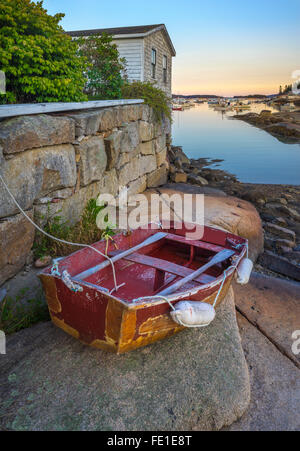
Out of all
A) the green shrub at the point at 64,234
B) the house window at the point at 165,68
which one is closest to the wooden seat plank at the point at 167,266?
the green shrub at the point at 64,234

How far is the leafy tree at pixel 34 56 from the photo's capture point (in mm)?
5145

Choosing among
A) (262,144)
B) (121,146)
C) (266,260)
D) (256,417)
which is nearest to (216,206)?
(266,260)

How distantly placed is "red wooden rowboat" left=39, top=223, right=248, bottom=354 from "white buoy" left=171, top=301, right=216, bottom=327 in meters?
0.08

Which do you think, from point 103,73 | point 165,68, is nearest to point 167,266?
point 103,73

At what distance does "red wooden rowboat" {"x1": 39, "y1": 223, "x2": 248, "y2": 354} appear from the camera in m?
2.75

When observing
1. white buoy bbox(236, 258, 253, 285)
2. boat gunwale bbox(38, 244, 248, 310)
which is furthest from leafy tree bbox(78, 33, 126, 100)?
boat gunwale bbox(38, 244, 248, 310)

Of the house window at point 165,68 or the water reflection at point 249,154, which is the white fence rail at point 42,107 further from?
the house window at point 165,68

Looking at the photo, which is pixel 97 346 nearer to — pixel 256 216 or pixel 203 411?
pixel 203 411

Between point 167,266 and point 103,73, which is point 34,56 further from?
point 167,266

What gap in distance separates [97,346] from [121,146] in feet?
15.4

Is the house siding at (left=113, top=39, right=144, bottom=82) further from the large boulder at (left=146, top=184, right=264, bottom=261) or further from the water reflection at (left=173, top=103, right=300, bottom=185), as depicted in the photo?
the large boulder at (left=146, top=184, right=264, bottom=261)

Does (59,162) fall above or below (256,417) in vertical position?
above

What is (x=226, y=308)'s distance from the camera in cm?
406

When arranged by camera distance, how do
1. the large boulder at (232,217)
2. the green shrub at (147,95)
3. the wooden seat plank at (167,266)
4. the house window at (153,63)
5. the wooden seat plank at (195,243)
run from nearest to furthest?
the wooden seat plank at (167,266), the wooden seat plank at (195,243), the large boulder at (232,217), the green shrub at (147,95), the house window at (153,63)
